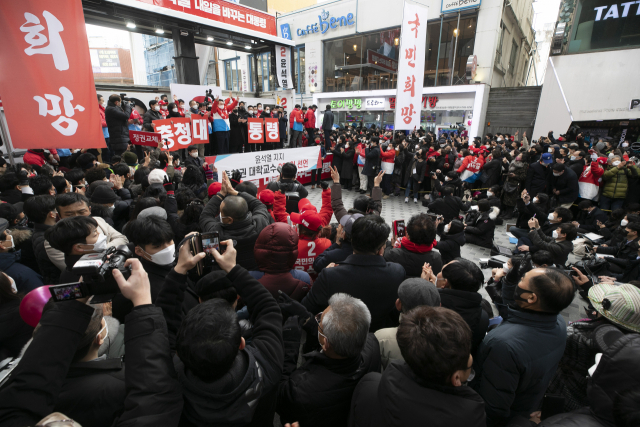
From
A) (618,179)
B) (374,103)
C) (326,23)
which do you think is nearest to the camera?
(618,179)

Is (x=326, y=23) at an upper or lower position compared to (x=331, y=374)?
upper

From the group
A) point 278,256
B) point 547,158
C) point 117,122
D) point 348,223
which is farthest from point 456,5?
point 278,256

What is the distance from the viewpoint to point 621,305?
1.68m

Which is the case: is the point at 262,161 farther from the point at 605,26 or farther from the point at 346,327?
the point at 605,26

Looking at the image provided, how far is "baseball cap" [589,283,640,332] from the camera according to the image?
1645mm

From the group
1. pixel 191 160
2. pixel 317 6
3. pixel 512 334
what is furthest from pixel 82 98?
pixel 317 6

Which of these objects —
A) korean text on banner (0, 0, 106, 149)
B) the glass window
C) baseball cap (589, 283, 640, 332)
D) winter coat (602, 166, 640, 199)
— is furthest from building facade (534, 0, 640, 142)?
korean text on banner (0, 0, 106, 149)

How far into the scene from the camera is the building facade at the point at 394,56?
14.8 metres

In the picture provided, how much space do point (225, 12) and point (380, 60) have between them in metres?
10.6

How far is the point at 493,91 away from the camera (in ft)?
49.3

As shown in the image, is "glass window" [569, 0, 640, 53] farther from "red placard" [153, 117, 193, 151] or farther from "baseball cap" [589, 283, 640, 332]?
"red placard" [153, 117, 193, 151]

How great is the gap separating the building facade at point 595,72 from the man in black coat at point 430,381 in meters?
16.4

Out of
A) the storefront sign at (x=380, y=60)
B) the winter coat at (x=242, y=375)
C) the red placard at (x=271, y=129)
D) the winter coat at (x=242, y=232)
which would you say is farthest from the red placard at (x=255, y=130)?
the storefront sign at (x=380, y=60)

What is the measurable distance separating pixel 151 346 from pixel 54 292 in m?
0.43
